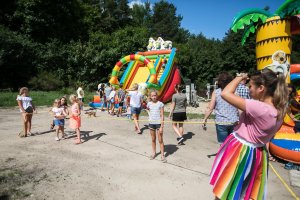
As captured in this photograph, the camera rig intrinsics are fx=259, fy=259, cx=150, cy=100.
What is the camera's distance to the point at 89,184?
180 inches

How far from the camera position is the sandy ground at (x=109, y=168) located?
4309mm

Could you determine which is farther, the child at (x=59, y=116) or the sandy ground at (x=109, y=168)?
A: the child at (x=59, y=116)

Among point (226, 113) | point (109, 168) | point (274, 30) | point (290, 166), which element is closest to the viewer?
point (109, 168)

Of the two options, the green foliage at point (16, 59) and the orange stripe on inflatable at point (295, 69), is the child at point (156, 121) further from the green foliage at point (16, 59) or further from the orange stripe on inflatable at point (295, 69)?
the green foliage at point (16, 59)

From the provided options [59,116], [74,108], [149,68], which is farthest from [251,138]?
[149,68]

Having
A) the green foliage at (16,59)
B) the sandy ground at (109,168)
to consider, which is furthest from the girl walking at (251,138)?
the green foliage at (16,59)

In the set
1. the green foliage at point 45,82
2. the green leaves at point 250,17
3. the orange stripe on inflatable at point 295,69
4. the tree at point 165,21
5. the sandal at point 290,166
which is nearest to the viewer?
the sandal at point 290,166

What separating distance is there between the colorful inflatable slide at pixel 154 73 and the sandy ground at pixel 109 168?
7.66m

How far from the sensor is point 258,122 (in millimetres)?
2359

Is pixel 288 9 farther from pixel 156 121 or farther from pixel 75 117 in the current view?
pixel 75 117

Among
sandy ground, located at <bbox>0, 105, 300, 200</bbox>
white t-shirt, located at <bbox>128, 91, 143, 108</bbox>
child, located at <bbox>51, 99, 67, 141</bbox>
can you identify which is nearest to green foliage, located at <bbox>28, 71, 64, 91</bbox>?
sandy ground, located at <bbox>0, 105, 300, 200</bbox>

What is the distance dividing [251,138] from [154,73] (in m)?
13.3

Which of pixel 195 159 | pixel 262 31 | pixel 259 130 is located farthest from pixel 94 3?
pixel 259 130

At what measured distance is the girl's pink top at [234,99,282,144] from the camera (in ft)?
7.53
